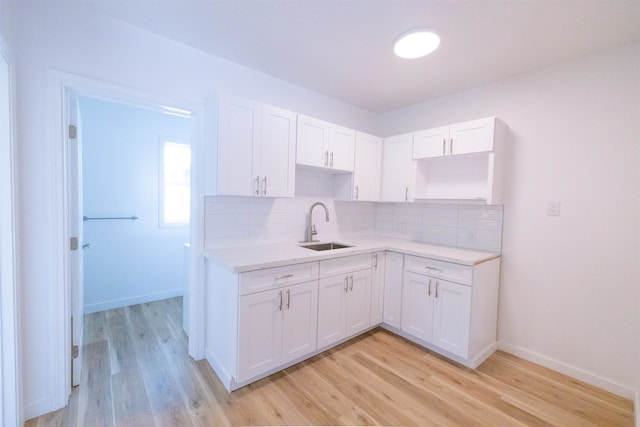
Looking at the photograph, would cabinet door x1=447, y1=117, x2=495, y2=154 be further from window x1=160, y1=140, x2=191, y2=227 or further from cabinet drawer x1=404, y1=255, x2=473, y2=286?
window x1=160, y1=140, x2=191, y2=227

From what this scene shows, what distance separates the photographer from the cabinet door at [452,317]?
7.21ft

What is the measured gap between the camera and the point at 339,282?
2398 millimetres

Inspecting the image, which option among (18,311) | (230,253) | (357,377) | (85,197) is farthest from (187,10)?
(357,377)

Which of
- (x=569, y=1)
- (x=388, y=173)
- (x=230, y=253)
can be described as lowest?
(x=230, y=253)

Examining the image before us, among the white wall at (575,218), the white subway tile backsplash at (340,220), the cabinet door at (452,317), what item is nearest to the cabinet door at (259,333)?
the white subway tile backsplash at (340,220)

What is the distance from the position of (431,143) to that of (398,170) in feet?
1.52

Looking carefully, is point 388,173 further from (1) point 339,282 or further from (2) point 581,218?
(2) point 581,218

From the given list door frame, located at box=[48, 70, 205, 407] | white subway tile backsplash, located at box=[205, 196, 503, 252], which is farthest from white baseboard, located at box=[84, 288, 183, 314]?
white subway tile backsplash, located at box=[205, 196, 503, 252]

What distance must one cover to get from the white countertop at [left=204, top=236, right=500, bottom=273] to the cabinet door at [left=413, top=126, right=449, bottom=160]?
0.95 metres

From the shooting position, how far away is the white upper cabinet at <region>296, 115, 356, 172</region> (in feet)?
8.20

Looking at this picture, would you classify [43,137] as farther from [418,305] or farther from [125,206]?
[418,305]

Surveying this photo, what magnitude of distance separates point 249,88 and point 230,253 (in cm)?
148

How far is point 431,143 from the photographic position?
8.86 ft

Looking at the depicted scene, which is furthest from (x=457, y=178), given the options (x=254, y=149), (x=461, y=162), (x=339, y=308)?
(x=254, y=149)
